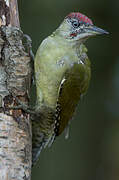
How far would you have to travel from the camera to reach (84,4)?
5973 millimetres

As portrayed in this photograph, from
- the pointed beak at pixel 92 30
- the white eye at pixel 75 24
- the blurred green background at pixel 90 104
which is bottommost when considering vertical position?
the blurred green background at pixel 90 104

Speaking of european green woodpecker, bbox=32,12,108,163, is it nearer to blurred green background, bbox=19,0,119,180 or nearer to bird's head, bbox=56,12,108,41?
bird's head, bbox=56,12,108,41

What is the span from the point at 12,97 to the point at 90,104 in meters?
2.45

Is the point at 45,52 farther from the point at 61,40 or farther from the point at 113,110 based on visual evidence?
the point at 113,110

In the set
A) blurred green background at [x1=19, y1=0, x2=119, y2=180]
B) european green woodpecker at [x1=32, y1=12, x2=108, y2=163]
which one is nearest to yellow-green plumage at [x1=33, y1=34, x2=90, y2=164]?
european green woodpecker at [x1=32, y1=12, x2=108, y2=163]

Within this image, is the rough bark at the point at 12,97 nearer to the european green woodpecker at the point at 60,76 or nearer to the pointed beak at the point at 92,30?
the european green woodpecker at the point at 60,76

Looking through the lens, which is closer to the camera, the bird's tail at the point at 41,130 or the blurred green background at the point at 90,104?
the bird's tail at the point at 41,130

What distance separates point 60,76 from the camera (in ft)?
13.2

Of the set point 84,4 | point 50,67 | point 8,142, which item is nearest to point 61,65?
point 50,67

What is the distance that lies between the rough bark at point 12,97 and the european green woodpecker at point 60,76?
519 millimetres

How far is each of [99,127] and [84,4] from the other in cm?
181

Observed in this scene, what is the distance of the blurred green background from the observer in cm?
540

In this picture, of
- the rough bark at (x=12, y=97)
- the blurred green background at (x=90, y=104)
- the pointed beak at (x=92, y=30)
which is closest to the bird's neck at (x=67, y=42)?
the pointed beak at (x=92, y=30)

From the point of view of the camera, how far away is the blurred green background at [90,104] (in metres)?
5.40
